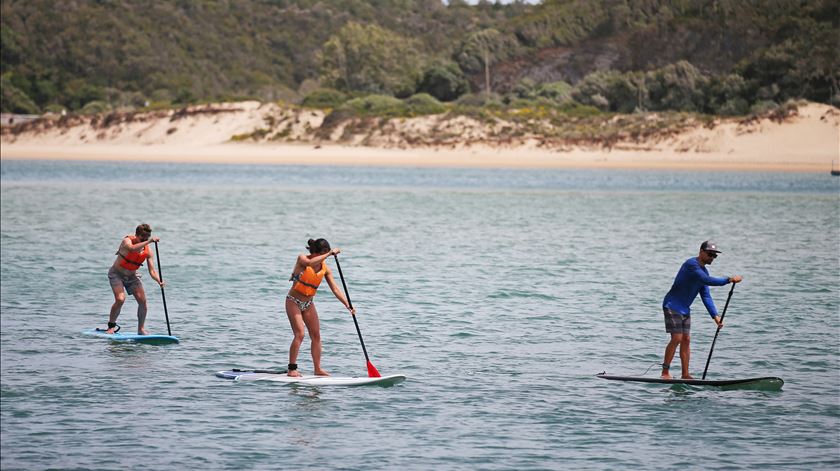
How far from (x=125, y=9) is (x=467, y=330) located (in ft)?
448

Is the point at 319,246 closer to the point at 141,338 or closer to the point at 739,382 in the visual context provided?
the point at 141,338

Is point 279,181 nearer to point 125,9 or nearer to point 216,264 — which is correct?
point 216,264

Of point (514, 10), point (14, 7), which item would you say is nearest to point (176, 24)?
point (14, 7)

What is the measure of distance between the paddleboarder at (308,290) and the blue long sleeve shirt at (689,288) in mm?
3983

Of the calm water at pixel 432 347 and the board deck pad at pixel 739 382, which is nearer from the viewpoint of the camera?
the calm water at pixel 432 347

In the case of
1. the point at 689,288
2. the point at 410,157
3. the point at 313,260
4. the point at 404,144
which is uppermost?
the point at 404,144

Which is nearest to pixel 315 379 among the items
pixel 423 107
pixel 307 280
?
pixel 307 280

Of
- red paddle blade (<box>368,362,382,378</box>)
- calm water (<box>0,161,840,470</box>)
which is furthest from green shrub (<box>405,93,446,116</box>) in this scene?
red paddle blade (<box>368,362,382,378</box>)

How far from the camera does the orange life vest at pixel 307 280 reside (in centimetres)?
1488

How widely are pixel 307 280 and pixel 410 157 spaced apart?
5756 cm

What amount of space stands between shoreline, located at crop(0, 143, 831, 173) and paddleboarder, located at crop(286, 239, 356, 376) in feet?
172

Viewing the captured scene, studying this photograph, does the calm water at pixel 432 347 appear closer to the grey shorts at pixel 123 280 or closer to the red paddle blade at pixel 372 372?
the red paddle blade at pixel 372 372

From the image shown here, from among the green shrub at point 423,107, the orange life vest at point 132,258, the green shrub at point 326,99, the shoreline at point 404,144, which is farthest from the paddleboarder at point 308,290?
the green shrub at point 326,99

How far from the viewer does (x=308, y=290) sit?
49.4ft
